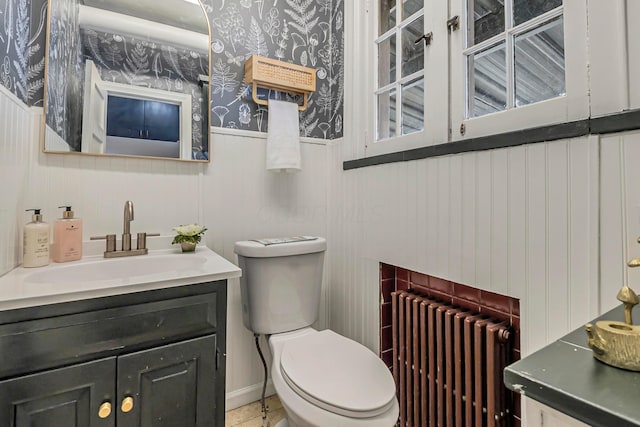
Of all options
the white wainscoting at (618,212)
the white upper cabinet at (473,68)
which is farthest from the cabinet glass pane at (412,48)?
the white wainscoting at (618,212)

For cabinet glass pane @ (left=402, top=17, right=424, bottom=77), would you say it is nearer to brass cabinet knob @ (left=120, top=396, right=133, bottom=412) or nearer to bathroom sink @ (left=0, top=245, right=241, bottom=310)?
bathroom sink @ (left=0, top=245, right=241, bottom=310)

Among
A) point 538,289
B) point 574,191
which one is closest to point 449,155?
point 574,191

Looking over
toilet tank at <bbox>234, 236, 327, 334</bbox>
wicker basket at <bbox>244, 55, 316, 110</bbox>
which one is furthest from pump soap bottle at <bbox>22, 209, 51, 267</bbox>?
wicker basket at <bbox>244, 55, 316, 110</bbox>

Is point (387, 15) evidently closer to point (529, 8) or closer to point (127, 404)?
point (529, 8)

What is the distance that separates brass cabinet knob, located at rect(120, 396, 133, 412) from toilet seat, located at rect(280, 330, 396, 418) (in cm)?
47

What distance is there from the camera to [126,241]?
1.27 m

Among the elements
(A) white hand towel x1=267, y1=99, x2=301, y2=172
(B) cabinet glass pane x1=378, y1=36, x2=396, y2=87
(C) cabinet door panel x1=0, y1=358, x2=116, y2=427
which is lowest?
(C) cabinet door panel x1=0, y1=358, x2=116, y2=427

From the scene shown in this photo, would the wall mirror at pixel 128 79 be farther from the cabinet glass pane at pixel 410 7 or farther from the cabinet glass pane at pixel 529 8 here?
the cabinet glass pane at pixel 529 8

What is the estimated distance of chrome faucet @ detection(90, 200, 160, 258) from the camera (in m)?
1.25

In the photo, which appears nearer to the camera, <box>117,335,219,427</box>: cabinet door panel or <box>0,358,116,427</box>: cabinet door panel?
<box>0,358,116,427</box>: cabinet door panel

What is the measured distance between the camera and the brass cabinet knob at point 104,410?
2.79 ft

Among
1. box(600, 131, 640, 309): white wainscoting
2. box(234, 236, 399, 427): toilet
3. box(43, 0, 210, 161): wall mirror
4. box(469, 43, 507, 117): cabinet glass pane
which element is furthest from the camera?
box(43, 0, 210, 161): wall mirror

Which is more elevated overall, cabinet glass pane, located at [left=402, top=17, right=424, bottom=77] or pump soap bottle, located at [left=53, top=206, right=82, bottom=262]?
cabinet glass pane, located at [left=402, top=17, right=424, bottom=77]

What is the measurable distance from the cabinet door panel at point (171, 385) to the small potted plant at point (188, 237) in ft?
1.61
